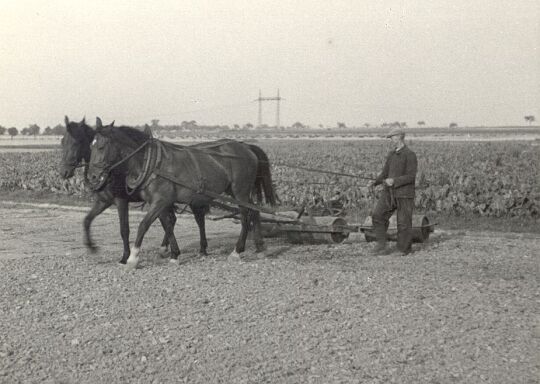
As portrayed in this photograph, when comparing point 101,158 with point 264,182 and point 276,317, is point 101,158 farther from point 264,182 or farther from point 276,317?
point 276,317

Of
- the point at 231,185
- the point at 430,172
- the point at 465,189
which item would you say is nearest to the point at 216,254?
the point at 231,185

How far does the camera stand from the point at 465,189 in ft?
51.2

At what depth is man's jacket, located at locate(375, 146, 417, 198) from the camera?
10.1 metres

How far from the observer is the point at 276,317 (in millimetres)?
6797

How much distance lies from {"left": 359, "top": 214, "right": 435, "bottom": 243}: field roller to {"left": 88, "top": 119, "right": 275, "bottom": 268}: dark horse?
1.86 metres

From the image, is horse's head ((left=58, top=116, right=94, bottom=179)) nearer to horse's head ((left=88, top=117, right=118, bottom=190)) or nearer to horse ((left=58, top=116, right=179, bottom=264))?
horse ((left=58, top=116, right=179, bottom=264))

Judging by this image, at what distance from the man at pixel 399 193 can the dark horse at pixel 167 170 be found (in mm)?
2020

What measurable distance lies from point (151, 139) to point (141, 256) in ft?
6.67

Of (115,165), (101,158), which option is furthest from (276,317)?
(101,158)

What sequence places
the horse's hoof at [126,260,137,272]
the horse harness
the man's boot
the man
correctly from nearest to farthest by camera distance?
the horse's hoof at [126,260,137,272] < the horse harness < the man < the man's boot

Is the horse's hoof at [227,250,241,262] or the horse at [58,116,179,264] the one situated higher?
the horse at [58,116,179,264]

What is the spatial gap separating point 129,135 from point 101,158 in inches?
25.6

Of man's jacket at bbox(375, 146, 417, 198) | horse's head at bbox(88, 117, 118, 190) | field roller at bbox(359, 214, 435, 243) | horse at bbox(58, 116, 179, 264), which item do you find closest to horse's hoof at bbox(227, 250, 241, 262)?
horse at bbox(58, 116, 179, 264)

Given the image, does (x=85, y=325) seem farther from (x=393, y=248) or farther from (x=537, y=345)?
(x=393, y=248)
